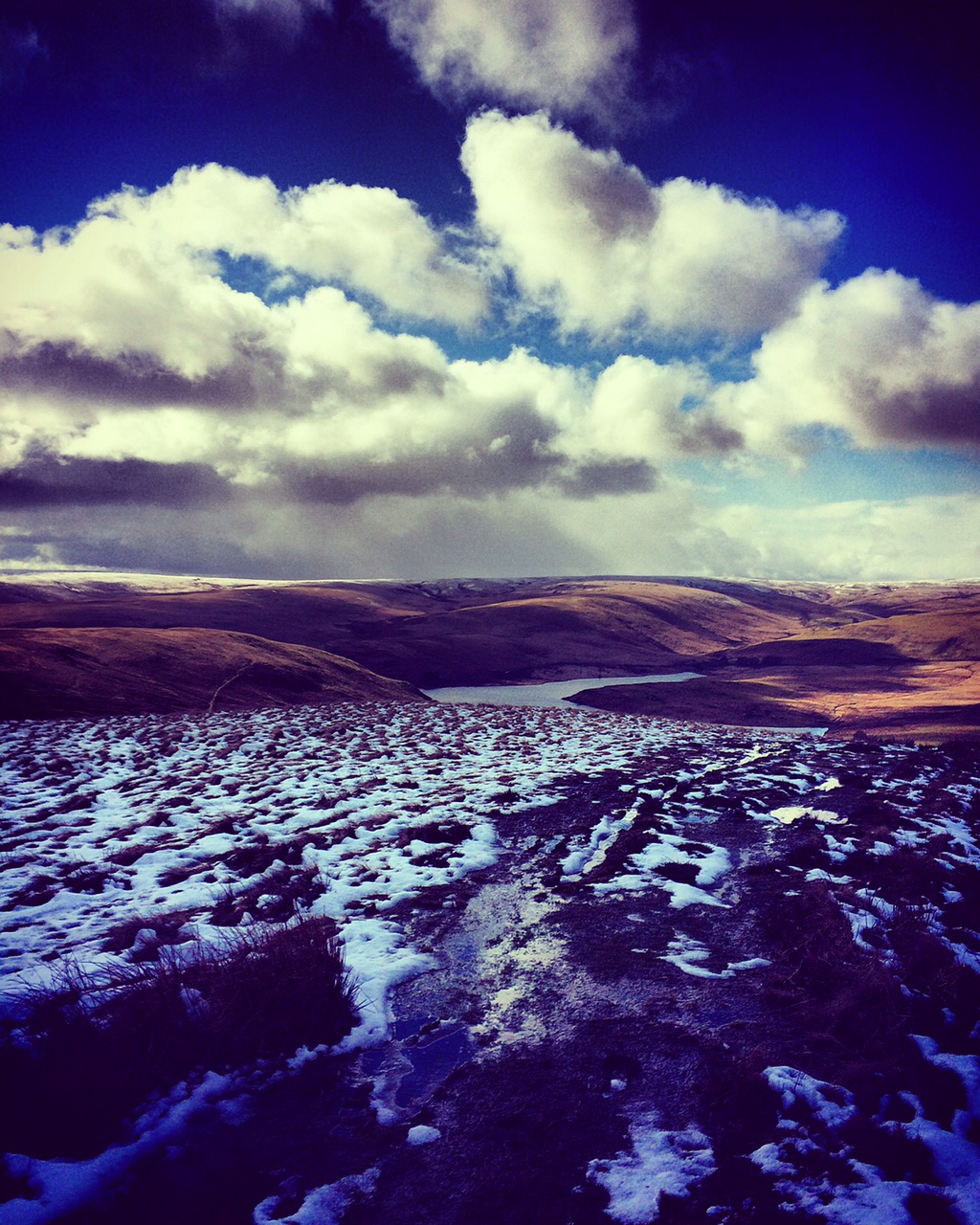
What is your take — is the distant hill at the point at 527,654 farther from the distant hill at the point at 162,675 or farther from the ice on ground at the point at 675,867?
the ice on ground at the point at 675,867

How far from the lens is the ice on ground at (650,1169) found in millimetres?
3904

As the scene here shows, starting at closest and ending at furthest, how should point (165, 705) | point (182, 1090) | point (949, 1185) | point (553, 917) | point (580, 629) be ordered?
point (949, 1185)
point (182, 1090)
point (553, 917)
point (165, 705)
point (580, 629)

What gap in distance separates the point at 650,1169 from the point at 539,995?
2153 mm

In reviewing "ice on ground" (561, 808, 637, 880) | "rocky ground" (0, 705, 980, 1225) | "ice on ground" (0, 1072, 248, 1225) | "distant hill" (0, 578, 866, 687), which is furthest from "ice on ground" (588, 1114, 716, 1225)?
"distant hill" (0, 578, 866, 687)

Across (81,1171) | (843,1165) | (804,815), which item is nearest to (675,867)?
(804,815)

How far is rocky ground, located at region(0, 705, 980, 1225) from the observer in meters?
4.06

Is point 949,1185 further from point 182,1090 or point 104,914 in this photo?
point 104,914

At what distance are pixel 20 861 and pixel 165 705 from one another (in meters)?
21.0

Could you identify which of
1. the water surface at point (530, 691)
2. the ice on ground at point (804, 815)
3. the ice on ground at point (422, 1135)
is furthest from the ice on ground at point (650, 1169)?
the water surface at point (530, 691)

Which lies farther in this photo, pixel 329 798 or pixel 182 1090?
pixel 329 798

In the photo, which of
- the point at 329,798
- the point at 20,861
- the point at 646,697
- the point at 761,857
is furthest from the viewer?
the point at 646,697

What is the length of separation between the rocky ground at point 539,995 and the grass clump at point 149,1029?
3.1 inches

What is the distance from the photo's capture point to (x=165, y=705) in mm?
28406

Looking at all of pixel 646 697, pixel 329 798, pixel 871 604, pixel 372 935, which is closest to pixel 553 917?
pixel 372 935
